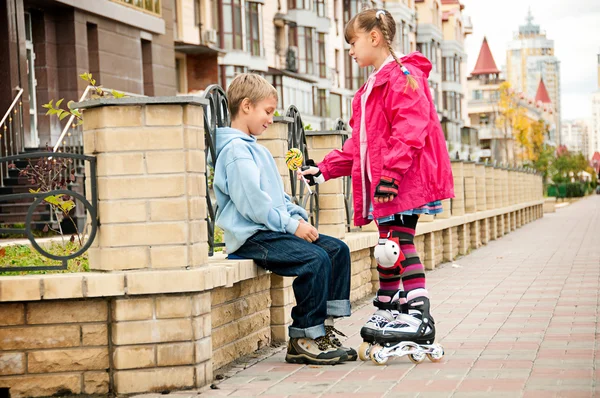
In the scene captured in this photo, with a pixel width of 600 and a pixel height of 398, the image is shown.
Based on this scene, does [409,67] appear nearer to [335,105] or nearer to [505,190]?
[505,190]

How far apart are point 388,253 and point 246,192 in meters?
0.92

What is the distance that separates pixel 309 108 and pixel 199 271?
4749cm

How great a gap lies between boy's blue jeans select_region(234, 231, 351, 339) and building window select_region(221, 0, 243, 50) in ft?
118

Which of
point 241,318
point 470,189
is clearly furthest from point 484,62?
point 241,318

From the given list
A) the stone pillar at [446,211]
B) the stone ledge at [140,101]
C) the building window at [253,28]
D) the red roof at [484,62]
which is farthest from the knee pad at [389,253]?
the red roof at [484,62]

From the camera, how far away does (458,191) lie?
1711cm

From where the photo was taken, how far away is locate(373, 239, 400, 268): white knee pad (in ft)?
21.0

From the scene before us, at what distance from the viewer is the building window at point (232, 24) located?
42094 mm

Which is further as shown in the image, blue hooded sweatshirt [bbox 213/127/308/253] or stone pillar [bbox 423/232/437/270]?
stone pillar [bbox 423/232/437/270]

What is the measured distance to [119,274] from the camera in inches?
219

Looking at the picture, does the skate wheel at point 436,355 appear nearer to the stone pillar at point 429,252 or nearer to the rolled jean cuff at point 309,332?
the rolled jean cuff at point 309,332

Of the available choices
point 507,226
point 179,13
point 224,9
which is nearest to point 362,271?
point 507,226

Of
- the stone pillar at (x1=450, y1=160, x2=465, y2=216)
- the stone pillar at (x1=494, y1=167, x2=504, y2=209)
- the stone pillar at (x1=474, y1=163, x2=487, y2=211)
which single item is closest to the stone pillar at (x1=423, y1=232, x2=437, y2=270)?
the stone pillar at (x1=450, y1=160, x2=465, y2=216)

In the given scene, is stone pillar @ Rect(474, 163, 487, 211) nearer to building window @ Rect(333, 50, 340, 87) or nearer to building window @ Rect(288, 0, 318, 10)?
building window @ Rect(288, 0, 318, 10)
